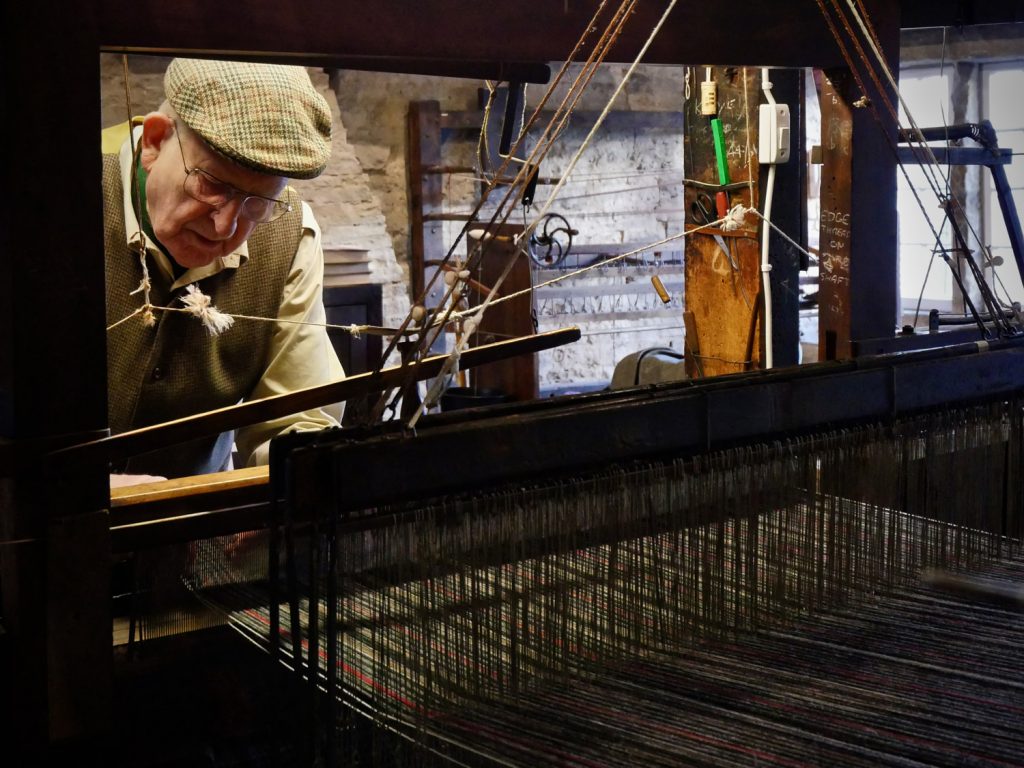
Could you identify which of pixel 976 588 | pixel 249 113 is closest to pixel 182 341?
pixel 249 113

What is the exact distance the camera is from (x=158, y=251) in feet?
7.46

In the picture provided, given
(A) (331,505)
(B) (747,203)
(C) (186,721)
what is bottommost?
(C) (186,721)

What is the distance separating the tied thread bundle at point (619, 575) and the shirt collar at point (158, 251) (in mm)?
857

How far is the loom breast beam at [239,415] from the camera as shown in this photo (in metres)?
1.36

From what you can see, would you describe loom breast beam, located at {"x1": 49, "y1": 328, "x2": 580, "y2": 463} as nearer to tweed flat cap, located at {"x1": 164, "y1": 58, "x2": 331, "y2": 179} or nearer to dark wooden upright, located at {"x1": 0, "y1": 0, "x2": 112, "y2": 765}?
dark wooden upright, located at {"x1": 0, "y1": 0, "x2": 112, "y2": 765}

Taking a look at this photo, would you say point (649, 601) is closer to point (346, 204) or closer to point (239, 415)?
point (239, 415)

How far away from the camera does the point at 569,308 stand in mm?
8148

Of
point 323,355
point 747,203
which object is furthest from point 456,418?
point 747,203

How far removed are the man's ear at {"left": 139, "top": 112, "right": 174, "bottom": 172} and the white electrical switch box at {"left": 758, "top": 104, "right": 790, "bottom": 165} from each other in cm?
201

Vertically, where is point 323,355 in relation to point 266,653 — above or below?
above

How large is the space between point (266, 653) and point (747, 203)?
2.59m

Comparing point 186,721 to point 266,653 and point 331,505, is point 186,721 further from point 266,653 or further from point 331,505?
point 331,505

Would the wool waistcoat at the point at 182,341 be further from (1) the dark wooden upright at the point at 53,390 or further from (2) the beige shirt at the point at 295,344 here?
(1) the dark wooden upright at the point at 53,390

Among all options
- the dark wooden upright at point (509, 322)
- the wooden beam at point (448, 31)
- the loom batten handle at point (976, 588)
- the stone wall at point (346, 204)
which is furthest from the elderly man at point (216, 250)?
the stone wall at point (346, 204)
